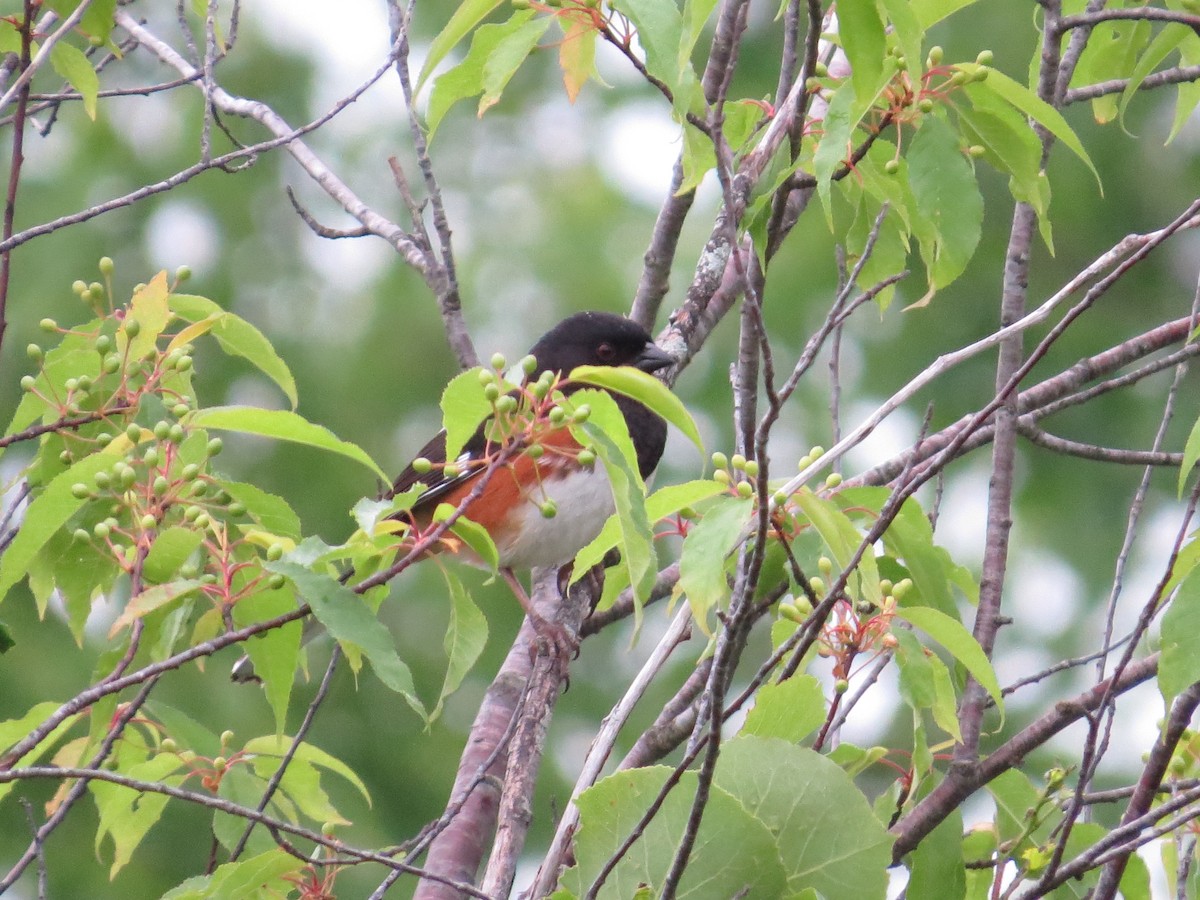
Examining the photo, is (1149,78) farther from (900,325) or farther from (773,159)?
(900,325)

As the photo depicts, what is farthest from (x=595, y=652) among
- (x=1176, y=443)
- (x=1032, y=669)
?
(x=1176, y=443)

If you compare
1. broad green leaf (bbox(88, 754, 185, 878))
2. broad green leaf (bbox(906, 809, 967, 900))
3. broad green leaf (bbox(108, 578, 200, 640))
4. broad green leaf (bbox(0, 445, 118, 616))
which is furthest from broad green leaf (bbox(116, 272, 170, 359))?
broad green leaf (bbox(906, 809, 967, 900))

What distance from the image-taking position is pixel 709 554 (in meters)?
1.32

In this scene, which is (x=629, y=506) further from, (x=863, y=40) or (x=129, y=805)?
(x=129, y=805)

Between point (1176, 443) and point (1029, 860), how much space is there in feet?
13.3

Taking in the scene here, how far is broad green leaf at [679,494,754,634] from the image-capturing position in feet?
4.26

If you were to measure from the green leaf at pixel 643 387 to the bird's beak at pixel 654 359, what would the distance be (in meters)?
1.73

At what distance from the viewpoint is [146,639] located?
5.11 ft

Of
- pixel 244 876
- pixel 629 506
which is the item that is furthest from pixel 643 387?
pixel 244 876

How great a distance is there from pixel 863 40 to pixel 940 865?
89cm

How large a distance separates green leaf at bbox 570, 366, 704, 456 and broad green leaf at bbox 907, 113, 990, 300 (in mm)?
484

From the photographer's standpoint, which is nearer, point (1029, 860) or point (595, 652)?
point (1029, 860)

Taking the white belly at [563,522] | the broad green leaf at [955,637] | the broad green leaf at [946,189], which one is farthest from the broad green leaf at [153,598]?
the white belly at [563,522]

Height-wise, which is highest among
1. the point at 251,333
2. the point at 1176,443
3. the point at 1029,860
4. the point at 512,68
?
the point at 1176,443
